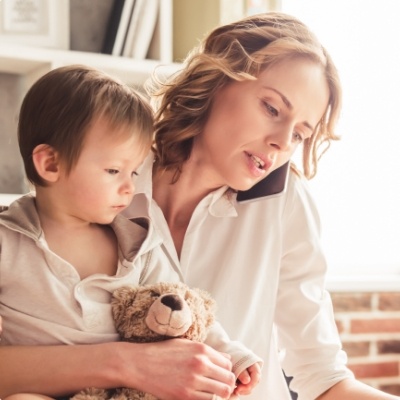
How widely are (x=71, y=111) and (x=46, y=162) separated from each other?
0.11 metres

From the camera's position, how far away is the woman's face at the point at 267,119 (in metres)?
1.48

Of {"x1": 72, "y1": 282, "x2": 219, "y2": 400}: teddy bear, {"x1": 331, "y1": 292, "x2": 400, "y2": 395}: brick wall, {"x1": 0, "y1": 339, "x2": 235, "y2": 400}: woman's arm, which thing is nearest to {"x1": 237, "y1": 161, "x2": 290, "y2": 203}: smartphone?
{"x1": 72, "y1": 282, "x2": 219, "y2": 400}: teddy bear

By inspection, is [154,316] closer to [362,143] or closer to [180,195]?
[180,195]

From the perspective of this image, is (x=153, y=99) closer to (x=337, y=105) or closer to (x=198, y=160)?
(x=198, y=160)

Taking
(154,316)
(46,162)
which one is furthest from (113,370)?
(46,162)

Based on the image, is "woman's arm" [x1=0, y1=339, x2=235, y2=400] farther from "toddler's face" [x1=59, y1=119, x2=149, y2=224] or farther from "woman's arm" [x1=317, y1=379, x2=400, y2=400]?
"woman's arm" [x1=317, y1=379, x2=400, y2=400]

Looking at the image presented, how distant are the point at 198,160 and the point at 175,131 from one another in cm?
9

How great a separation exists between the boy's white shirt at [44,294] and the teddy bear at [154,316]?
0.03 m

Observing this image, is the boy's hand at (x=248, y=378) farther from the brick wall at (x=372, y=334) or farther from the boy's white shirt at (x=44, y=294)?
the brick wall at (x=372, y=334)

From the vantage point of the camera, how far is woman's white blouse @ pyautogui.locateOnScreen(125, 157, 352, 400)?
1600mm

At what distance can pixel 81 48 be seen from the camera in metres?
2.48

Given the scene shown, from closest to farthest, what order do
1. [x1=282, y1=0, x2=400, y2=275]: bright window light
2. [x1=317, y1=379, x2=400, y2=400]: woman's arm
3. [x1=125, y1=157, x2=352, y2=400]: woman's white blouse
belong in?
1. [x1=317, y1=379, x2=400, y2=400]: woman's arm
2. [x1=125, y1=157, x2=352, y2=400]: woman's white blouse
3. [x1=282, y1=0, x2=400, y2=275]: bright window light

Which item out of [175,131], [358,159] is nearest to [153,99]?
[175,131]

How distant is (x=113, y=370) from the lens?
121 centimetres
